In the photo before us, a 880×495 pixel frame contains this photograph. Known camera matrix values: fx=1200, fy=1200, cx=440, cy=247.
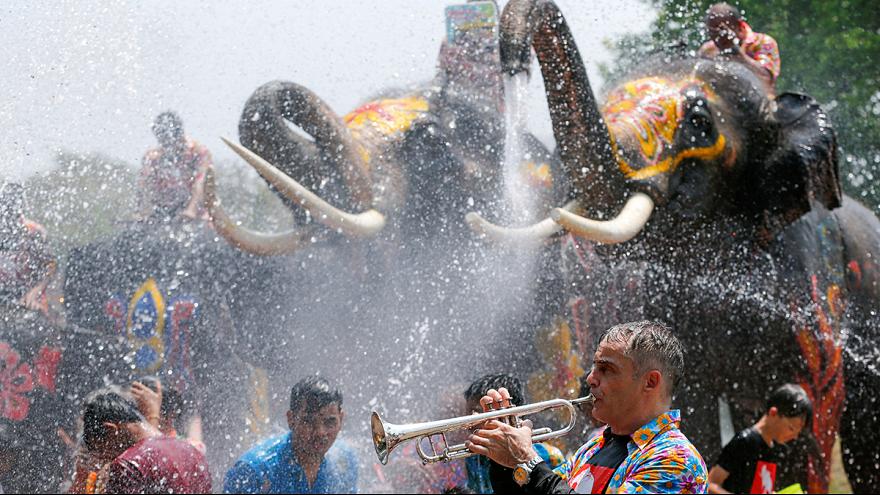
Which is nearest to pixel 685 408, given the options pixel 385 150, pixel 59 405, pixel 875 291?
pixel 875 291

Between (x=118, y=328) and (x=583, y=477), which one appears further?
(x=118, y=328)

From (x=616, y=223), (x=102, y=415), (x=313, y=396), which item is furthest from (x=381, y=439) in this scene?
(x=616, y=223)

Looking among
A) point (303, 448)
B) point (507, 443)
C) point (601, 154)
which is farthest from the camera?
point (601, 154)

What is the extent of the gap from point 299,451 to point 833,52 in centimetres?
835

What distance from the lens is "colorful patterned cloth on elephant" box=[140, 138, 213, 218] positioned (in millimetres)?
7703

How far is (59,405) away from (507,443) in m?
4.36

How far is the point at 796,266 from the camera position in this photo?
6504 millimetres

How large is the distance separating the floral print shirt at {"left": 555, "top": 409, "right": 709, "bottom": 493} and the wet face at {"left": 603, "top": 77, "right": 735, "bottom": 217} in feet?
12.9

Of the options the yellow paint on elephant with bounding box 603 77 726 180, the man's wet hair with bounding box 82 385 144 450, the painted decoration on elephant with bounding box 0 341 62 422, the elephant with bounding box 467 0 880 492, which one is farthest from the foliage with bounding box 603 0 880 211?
the man's wet hair with bounding box 82 385 144 450

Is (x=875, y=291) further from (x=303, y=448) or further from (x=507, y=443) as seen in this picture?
(x=507, y=443)

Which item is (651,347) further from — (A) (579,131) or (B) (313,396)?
(A) (579,131)

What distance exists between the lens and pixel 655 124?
21.0 ft

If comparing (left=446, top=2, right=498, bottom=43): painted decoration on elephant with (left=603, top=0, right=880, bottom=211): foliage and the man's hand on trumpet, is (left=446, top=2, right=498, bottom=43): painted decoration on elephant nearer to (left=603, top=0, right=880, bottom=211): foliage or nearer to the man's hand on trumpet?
(left=603, top=0, right=880, bottom=211): foliage

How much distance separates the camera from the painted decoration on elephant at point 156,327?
23.7 ft
